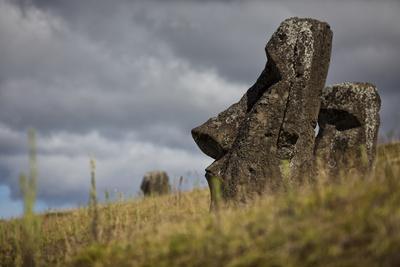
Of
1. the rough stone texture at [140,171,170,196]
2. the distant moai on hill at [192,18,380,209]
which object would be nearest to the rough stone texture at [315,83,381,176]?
the distant moai on hill at [192,18,380,209]

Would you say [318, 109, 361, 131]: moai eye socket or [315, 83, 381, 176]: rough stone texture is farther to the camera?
[318, 109, 361, 131]: moai eye socket

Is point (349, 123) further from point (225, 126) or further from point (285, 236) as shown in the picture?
point (285, 236)

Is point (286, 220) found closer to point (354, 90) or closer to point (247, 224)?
point (247, 224)

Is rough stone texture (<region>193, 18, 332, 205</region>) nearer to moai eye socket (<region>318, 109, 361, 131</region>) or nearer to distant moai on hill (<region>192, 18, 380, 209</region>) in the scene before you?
distant moai on hill (<region>192, 18, 380, 209</region>)

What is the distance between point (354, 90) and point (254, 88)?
3.32 metres

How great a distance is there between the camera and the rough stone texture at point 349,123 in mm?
14766

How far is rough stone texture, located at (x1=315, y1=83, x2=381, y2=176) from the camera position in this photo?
14.8 meters

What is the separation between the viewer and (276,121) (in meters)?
12.0

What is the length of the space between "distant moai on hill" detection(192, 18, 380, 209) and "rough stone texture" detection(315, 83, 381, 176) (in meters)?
2.41

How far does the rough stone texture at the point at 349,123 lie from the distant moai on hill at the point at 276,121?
2.41 meters

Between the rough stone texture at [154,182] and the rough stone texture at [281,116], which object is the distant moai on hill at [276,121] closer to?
the rough stone texture at [281,116]

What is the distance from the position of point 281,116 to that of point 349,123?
3.71 m

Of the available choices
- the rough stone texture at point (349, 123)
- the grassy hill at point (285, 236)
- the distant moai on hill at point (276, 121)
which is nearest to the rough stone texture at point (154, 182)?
the rough stone texture at point (349, 123)

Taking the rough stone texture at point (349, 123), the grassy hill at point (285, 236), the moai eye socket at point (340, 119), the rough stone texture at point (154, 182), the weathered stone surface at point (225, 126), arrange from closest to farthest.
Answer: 1. the grassy hill at point (285, 236)
2. the weathered stone surface at point (225, 126)
3. the rough stone texture at point (349, 123)
4. the moai eye socket at point (340, 119)
5. the rough stone texture at point (154, 182)
